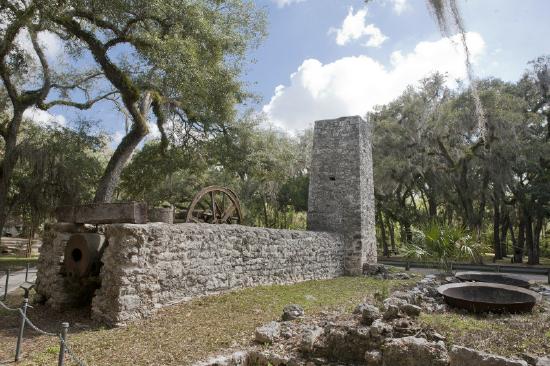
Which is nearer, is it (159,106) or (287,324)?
(287,324)

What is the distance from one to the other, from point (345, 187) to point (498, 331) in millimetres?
8218

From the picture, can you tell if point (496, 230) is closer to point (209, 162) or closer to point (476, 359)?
point (209, 162)

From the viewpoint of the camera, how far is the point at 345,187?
13.0m

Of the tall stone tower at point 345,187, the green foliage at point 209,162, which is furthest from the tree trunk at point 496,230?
the green foliage at point 209,162

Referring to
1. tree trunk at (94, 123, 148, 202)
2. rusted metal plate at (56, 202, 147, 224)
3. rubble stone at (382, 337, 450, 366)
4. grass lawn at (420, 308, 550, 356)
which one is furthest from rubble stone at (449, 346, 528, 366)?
tree trunk at (94, 123, 148, 202)

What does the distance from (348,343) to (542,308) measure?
4.22m

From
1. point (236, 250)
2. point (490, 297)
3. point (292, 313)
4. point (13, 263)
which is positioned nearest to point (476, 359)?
point (292, 313)

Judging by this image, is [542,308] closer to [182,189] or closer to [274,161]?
[274,161]

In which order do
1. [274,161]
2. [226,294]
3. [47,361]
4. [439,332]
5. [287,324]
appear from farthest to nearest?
1. [274,161]
2. [226,294]
3. [287,324]
4. [439,332]
5. [47,361]

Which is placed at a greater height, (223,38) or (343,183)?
(223,38)

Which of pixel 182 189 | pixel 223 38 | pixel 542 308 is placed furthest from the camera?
pixel 182 189

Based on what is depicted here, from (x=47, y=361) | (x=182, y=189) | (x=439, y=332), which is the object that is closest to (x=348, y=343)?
(x=439, y=332)

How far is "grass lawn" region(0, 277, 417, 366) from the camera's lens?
4.65 m

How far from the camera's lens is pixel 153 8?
969 centimetres
